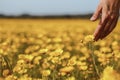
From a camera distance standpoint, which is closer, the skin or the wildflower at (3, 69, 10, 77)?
the skin

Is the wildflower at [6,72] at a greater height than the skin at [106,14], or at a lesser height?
lesser

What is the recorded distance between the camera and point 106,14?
317cm

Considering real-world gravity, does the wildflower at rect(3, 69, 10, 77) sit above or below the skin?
below

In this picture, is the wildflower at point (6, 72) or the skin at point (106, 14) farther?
the wildflower at point (6, 72)

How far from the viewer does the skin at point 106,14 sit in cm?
316

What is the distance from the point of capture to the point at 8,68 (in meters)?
4.73

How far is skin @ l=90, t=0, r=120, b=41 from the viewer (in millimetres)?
3164

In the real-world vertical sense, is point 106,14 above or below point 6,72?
above

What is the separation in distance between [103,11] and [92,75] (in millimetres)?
1358

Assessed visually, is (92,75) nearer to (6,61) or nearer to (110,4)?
(6,61)

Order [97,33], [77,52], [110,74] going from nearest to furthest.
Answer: [110,74]
[97,33]
[77,52]

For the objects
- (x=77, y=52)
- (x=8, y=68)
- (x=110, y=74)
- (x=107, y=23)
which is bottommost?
(x=77, y=52)

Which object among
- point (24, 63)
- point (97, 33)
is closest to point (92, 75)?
point (24, 63)

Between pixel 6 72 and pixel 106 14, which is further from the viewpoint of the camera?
pixel 6 72
